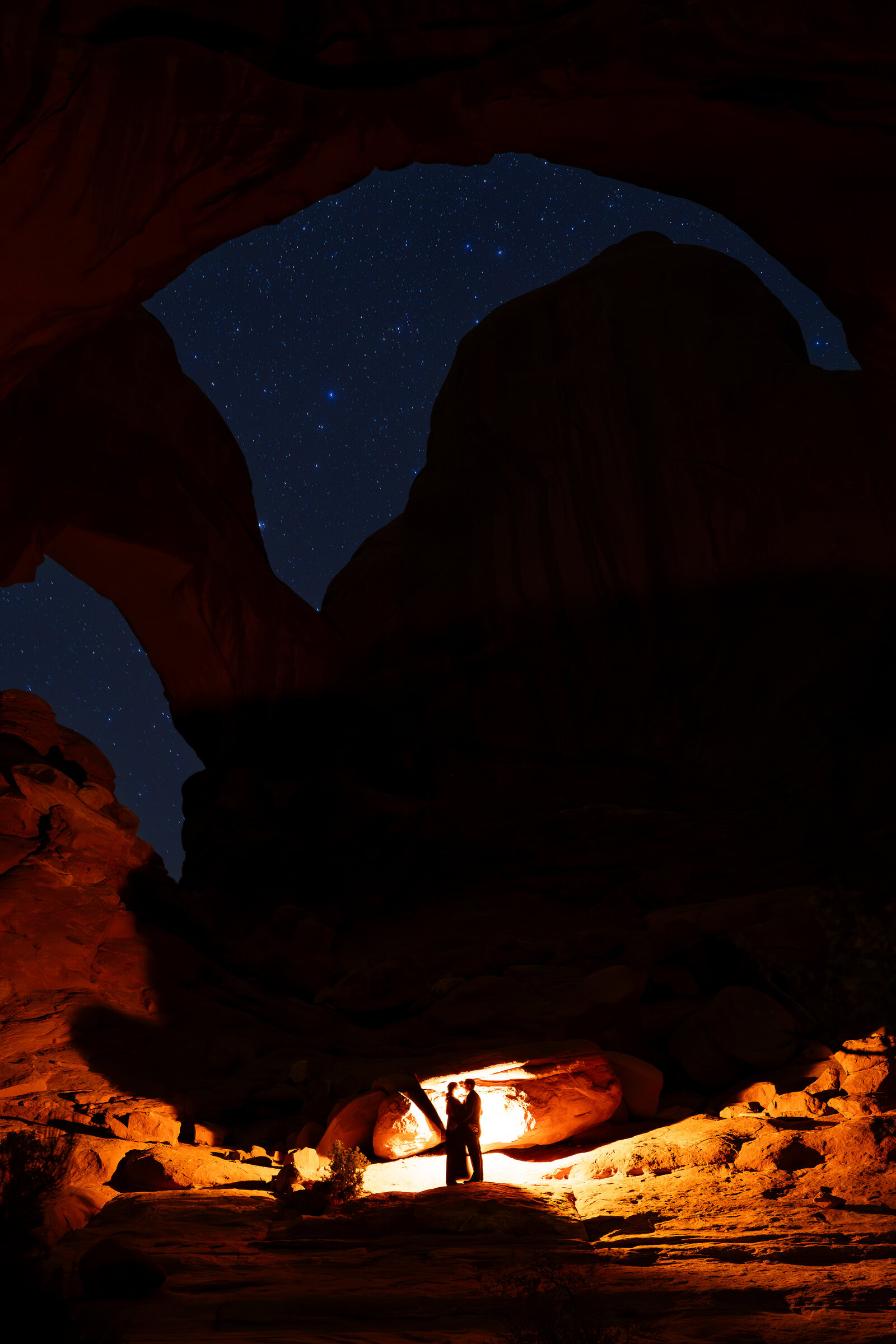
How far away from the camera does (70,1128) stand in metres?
6.79

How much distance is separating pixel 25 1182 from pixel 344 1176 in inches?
69.2

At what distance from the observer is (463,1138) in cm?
593

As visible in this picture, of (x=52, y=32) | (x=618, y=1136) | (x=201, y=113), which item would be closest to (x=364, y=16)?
(x=201, y=113)

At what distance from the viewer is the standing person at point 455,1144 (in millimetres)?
5836

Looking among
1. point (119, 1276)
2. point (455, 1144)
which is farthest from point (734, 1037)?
point (119, 1276)

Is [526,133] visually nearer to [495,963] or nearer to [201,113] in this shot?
[201,113]

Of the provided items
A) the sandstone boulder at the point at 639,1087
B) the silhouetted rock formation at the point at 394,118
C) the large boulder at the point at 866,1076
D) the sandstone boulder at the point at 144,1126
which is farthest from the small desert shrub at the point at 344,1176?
the silhouetted rock formation at the point at 394,118

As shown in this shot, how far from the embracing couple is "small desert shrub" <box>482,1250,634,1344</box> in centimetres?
208

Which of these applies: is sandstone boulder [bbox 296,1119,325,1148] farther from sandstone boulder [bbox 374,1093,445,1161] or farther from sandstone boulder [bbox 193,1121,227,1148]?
sandstone boulder [bbox 193,1121,227,1148]

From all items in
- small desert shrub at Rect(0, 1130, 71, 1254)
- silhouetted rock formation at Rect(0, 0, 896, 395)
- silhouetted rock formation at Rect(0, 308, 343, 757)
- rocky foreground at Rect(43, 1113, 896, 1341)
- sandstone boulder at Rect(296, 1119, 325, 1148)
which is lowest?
rocky foreground at Rect(43, 1113, 896, 1341)

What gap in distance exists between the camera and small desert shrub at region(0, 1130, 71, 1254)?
356 cm

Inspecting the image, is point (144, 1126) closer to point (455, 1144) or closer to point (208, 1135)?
point (208, 1135)

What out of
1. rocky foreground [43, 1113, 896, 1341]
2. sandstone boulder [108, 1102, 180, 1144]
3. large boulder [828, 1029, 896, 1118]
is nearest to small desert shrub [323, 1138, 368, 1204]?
rocky foreground [43, 1113, 896, 1341]

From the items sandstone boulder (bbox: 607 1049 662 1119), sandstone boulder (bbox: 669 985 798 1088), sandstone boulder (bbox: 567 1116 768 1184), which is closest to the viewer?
sandstone boulder (bbox: 567 1116 768 1184)
